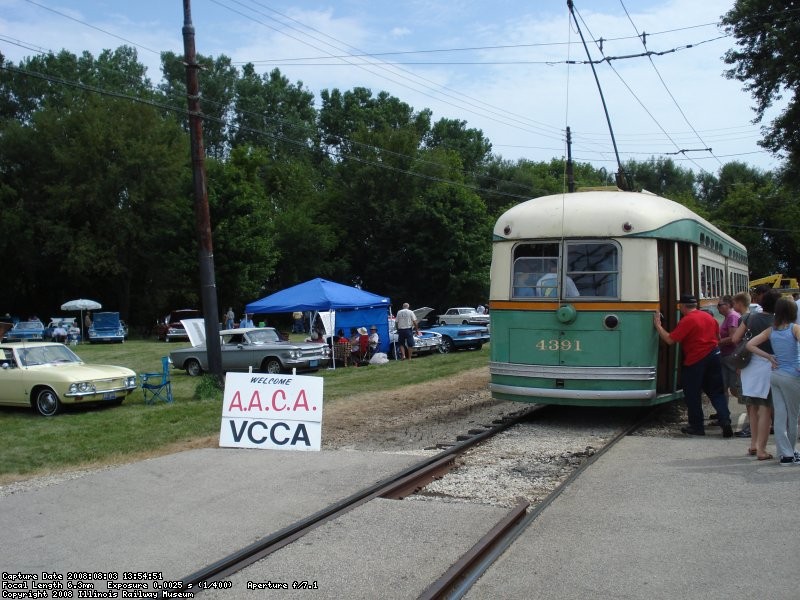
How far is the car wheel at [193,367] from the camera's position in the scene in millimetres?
22469

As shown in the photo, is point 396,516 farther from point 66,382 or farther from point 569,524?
point 66,382

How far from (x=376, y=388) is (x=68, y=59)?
175 ft

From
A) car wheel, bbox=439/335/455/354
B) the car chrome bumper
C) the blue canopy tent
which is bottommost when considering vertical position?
A: the car chrome bumper

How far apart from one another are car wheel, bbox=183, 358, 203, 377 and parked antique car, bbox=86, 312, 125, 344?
2044cm

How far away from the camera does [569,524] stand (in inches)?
251

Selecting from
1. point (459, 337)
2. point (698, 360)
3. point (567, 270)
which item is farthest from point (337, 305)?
point (698, 360)

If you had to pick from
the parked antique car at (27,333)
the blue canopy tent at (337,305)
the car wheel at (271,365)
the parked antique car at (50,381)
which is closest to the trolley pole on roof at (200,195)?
the parked antique car at (50,381)

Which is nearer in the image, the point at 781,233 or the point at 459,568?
the point at 459,568

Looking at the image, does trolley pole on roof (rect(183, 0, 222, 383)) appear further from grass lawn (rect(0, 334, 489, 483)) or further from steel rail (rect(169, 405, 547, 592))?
steel rail (rect(169, 405, 547, 592))

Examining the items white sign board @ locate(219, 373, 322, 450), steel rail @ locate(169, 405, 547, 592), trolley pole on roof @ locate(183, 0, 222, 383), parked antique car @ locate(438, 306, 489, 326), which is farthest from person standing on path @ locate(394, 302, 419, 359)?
white sign board @ locate(219, 373, 322, 450)

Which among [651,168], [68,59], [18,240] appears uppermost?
[68,59]

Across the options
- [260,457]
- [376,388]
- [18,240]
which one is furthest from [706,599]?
[18,240]

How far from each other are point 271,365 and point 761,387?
14334mm

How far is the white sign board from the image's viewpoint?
384 inches
